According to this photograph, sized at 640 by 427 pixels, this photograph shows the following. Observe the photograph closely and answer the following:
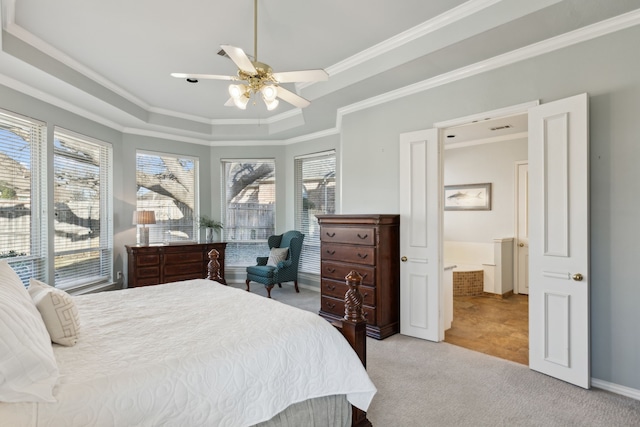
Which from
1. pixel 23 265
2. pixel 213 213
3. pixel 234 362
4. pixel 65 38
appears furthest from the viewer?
pixel 213 213

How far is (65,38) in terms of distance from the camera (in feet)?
10.2

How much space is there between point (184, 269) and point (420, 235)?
3761 millimetres

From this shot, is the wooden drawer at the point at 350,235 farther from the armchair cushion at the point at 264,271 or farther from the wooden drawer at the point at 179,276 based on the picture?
the wooden drawer at the point at 179,276

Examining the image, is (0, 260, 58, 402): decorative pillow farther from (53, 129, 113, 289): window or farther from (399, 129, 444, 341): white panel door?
(53, 129, 113, 289): window

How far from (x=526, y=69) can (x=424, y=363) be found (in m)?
2.69

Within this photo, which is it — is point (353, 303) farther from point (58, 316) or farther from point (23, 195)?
point (23, 195)

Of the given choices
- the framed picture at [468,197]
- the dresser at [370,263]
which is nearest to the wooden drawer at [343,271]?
the dresser at [370,263]

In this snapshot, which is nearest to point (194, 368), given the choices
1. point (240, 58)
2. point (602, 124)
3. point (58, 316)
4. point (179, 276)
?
point (58, 316)

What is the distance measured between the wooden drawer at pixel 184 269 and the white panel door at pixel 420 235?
3.42 meters

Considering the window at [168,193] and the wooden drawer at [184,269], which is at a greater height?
the window at [168,193]

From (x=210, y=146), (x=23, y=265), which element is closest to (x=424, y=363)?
(x=23, y=265)

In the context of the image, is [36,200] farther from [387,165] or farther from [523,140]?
[523,140]

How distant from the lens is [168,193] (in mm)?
5883

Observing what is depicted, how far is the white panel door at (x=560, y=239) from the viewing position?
100 inches
